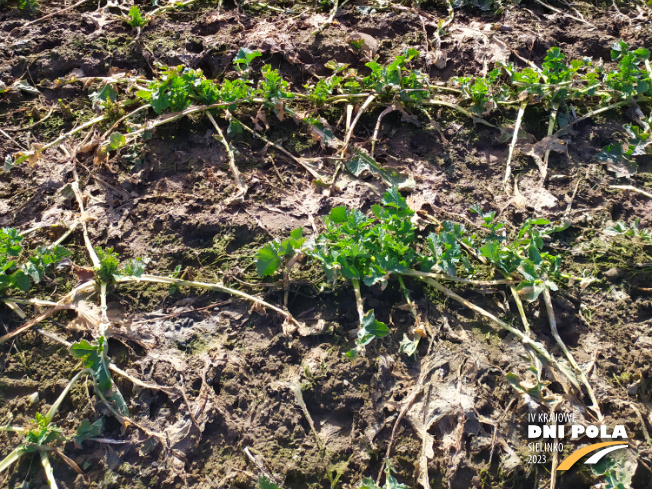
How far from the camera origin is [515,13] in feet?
12.1

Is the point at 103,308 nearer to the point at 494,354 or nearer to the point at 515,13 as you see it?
the point at 494,354

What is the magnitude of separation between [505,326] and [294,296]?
3.16ft

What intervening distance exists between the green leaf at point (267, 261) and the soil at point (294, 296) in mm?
113

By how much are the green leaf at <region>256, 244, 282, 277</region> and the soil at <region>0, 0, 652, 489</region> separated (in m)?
0.11

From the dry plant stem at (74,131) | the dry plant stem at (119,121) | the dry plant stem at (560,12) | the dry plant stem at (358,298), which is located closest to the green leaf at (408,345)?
the dry plant stem at (358,298)

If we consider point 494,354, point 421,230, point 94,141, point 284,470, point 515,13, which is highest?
point 515,13

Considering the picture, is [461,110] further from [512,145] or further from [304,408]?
[304,408]

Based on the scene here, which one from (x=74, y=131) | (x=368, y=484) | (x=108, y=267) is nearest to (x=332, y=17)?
(x=74, y=131)

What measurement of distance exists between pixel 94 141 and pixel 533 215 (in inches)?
96.4

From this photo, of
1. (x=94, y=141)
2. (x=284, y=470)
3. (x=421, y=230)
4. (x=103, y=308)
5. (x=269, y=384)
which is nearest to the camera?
(x=284, y=470)

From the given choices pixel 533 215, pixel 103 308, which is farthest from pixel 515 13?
pixel 103 308

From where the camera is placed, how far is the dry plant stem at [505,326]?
7.29 feet

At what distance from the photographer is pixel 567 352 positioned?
2264 mm

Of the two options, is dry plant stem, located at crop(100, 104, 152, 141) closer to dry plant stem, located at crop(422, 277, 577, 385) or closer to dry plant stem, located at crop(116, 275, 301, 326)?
dry plant stem, located at crop(116, 275, 301, 326)
